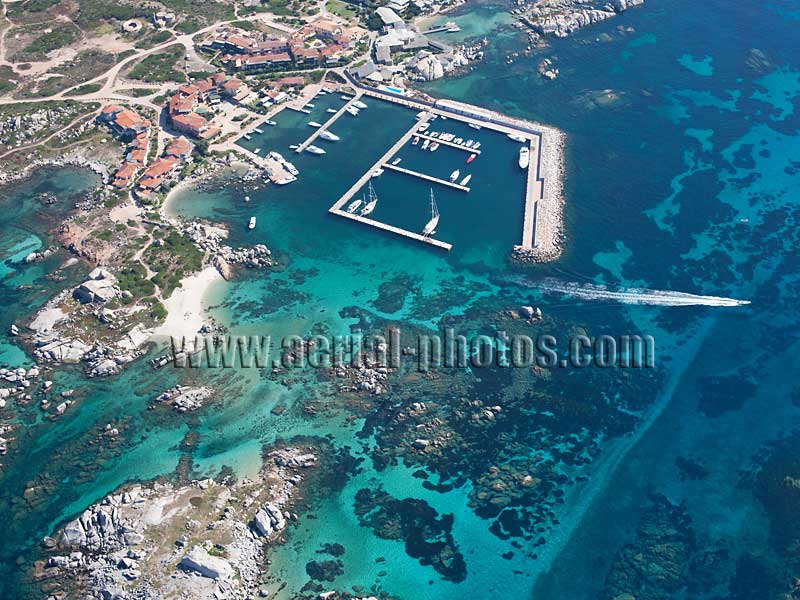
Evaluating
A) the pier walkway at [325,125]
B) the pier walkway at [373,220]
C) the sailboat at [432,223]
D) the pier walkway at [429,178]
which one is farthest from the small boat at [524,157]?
the pier walkway at [325,125]

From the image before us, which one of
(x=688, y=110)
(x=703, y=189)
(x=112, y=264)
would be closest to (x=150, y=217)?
(x=112, y=264)

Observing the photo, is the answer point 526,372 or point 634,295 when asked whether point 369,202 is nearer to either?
point 526,372

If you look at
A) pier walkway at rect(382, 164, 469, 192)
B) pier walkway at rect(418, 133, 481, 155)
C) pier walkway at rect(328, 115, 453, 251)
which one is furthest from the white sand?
pier walkway at rect(418, 133, 481, 155)

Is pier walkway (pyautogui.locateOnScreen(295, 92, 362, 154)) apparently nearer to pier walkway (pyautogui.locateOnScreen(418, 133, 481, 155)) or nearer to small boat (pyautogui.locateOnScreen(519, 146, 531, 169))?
pier walkway (pyautogui.locateOnScreen(418, 133, 481, 155))

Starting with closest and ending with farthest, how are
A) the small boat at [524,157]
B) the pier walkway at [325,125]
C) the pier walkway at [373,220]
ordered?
the pier walkway at [373,220] < the small boat at [524,157] < the pier walkway at [325,125]

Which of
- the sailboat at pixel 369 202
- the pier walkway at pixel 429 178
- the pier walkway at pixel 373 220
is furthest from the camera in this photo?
the pier walkway at pixel 429 178

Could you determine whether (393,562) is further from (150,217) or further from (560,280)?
(150,217)

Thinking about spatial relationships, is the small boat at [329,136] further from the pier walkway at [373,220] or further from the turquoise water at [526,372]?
the pier walkway at [373,220]
